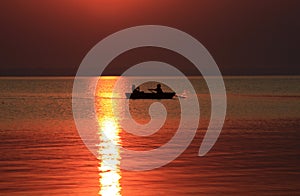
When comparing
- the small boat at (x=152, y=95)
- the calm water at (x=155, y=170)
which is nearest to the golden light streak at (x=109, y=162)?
the calm water at (x=155, y=170)

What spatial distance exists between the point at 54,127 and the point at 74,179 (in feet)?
72.2

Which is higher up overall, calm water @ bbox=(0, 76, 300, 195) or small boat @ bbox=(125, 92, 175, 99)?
small boat @ bbox=(125, 92, 175, 99)

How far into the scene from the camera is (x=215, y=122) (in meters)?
48.7

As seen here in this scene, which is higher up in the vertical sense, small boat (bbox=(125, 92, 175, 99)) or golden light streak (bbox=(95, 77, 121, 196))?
small boat (bbox=(125, 92, 175, 99))

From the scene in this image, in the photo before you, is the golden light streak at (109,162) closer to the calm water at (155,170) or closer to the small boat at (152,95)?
the calm water at (155,170)

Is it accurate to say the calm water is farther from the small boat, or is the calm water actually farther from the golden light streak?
the small boat

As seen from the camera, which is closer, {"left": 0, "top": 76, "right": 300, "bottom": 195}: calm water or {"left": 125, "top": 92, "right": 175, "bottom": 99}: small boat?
{"left": 0, "top": 76, "right": 300, "bottom": 195}: calm water

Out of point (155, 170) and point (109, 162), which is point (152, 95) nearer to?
point (109, 162)

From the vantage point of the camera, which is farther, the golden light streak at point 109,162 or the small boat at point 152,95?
the small boat at point 152,95

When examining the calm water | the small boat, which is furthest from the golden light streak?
the small boat

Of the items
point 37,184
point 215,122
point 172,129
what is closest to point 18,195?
point 37,184

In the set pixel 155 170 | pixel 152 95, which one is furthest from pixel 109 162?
pixel 152 95

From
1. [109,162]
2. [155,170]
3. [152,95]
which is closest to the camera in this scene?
[155,170]

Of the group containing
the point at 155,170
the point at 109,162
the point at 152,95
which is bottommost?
the point at 155,170
